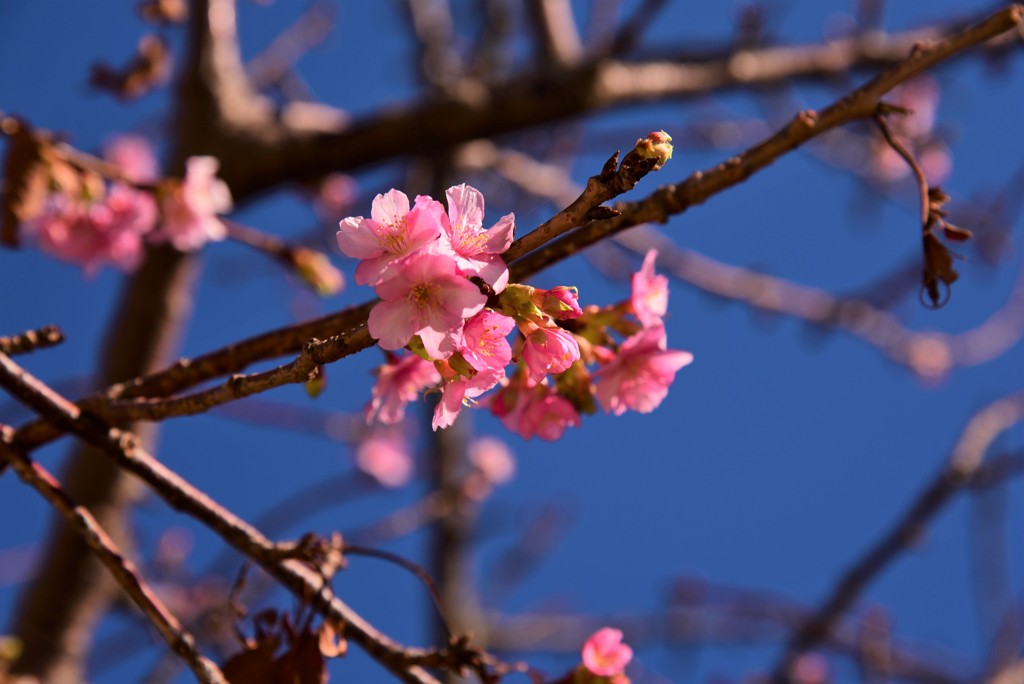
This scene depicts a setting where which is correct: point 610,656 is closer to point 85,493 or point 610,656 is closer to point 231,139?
point 85,493

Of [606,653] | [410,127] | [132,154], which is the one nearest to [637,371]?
[606,653]

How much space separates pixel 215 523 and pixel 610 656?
482mm

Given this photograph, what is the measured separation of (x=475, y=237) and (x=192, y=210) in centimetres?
155

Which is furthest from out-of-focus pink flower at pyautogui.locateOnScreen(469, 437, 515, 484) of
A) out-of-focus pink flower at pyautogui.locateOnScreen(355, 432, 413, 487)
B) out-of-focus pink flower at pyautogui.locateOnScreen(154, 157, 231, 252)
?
out-of-focus pink flower at pyautogui.locateOnScreen(154, 157, 231, 252)

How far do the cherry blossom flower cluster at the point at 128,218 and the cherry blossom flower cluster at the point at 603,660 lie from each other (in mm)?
1443

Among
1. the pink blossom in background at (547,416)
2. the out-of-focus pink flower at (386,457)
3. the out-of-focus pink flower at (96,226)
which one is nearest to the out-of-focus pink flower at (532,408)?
the pink blossom in background at (547,416)

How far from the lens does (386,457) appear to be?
5246 millimetres

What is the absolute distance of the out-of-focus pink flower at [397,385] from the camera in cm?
100

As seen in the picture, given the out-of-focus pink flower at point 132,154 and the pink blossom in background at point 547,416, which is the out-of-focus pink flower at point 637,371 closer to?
the pink blossom in background at point 547,416

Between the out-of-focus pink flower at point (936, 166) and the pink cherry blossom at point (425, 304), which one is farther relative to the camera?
the out-of-focus pink flower at point (936, 166)

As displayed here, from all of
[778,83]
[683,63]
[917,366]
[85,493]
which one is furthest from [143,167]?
[917,366]

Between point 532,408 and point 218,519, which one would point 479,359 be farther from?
point 218,519

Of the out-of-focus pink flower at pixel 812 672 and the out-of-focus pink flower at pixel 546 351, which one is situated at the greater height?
the out-of-focus pink flower at pixel 812 672

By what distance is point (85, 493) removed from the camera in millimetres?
2408
